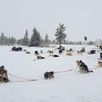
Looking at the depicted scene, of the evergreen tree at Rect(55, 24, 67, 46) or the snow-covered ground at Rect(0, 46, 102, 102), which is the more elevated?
the evergreen tree at Rect(55, 24, 67, 46)

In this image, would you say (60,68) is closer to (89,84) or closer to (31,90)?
(89,84)

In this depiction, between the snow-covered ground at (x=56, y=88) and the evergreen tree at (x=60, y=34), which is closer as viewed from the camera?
the snow-covered ground at (x=56, y=88)

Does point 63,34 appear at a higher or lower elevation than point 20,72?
higher

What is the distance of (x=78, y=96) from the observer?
41.5ft

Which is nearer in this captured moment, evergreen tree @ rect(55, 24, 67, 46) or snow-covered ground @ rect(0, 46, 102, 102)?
snow-covered ground @ rect(0, 46, 102, 102)

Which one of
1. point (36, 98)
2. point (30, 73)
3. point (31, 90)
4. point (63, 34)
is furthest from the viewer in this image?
point (63, 34)

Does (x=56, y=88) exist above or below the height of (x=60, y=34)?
below

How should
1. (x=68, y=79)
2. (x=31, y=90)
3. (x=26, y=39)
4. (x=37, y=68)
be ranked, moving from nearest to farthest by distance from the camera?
(x=31, y=90) < (x=68, y=79) < (x=37, y=68) < (x=26, y=39)

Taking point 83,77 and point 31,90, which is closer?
point 31,90

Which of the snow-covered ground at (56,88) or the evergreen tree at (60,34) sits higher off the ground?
the evergreen tree at (60,34)

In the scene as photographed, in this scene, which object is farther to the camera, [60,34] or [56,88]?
[60,34]

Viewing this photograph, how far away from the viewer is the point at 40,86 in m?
15.0

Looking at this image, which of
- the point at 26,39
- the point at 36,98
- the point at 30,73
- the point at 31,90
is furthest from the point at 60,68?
the point at 26,39

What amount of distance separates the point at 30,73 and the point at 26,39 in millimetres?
73412
